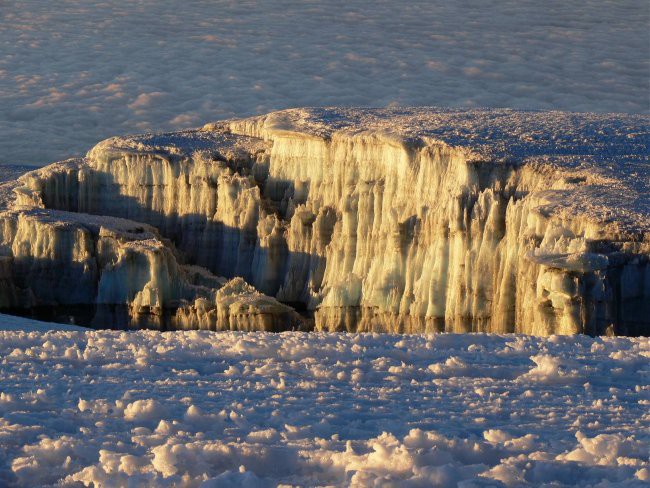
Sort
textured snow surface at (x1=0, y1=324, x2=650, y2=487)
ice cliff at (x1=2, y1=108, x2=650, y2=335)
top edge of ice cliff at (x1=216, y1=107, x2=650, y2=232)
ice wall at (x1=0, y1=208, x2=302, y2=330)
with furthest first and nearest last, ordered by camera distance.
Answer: ice wall at (x1=0, y1=208, x2=302, y2=330), top edge of ice cliff at (x1=216, y1=107, x2=650, y2=232), ice cliff at (x1=2, y1=108, x2=650, y2=335), textured snow surface at (x1=0, y1=324, x2=650, y2=487)

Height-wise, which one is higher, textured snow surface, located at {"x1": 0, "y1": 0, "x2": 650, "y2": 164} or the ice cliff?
textured snow surface, located at {"x1": 0, "y1": 0, "x2": 650, "y2": 164}

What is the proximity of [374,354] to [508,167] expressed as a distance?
6768 mm

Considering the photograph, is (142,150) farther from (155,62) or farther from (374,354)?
(155,62)

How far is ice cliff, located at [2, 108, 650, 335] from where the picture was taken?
14.8 m

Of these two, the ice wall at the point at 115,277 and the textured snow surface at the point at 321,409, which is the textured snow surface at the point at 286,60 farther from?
the textured snow surface at the point at 321,409

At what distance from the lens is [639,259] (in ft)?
47.9

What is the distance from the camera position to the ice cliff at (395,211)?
14.8 m

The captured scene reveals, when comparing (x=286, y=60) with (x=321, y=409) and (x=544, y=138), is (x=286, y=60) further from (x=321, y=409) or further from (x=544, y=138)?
(x=321, y=409)

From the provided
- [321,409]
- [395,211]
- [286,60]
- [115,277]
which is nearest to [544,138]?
[395,211]

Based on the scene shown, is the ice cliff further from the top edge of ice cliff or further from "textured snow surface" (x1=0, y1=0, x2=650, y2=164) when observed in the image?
"textured snow surface" (x1=0, y1=0, x2=650, y2=164)

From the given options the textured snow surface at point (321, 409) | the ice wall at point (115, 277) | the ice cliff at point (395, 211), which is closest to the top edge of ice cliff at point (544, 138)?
the ice cliff at point (395, 211)

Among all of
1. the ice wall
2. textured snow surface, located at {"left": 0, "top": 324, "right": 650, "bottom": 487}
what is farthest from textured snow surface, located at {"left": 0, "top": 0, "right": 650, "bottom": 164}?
textured snow surface, located at {"left": 0, "top": 324, "right": 650, "bottom": 487}

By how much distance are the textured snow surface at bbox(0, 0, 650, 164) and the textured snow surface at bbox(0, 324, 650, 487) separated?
75.5 feet

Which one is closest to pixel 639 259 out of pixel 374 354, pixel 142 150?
pixel 374 354
